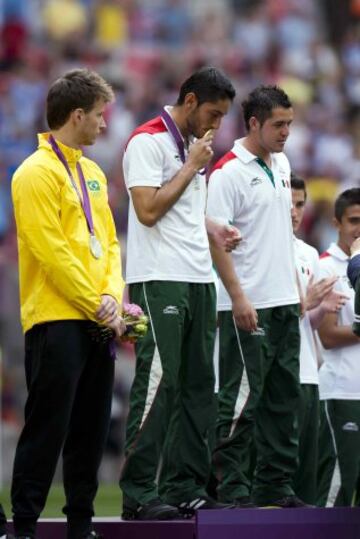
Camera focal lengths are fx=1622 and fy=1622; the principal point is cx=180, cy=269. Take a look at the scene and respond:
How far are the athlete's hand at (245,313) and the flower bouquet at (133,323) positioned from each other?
0.71 metres

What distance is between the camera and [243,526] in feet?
23.4

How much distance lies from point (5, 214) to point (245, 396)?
698 cm

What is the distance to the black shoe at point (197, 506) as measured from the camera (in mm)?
7547

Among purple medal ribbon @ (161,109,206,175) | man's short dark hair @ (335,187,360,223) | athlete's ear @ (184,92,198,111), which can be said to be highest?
athlete's ear @ (184,92,198,111)

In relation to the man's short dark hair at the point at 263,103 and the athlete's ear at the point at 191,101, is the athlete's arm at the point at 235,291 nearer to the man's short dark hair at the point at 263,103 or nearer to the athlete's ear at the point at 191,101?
the athlete's ear at the point at 191,101

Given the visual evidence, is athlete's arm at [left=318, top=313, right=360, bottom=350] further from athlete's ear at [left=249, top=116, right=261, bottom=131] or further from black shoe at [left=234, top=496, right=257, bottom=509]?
black shoe at [left=234, top=496, right=257, bottom=509]

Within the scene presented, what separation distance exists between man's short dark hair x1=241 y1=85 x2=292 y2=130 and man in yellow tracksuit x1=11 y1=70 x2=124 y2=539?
115 centimetres

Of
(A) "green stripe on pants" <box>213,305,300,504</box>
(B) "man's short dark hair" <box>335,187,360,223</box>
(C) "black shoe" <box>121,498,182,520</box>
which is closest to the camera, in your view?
(C) "black shoe" <box>121,498,182,520</box>

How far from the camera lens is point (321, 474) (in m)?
9.52

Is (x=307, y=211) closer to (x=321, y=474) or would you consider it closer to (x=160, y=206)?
(x=321, y=474)

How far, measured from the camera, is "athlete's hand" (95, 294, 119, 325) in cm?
693

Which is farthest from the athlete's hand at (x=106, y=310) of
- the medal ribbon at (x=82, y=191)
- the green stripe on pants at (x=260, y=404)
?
the green stripe on pants at (x=260, y=404)

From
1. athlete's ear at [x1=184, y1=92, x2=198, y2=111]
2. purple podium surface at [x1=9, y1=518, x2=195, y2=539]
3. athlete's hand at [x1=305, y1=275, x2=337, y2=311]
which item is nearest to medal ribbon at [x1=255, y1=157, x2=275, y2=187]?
athlete's ear at [x1=184, y1=92, x2=198, y2=111]

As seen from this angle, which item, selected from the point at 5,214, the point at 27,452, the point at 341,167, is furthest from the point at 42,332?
the point at 341,167
